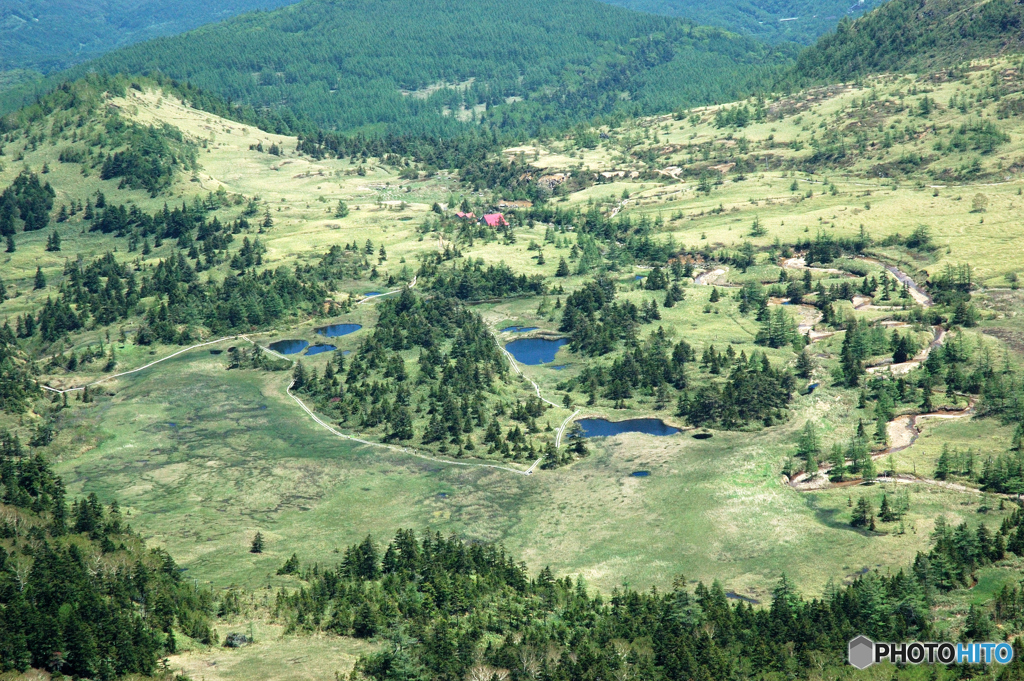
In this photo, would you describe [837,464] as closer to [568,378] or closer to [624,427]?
[624,427]

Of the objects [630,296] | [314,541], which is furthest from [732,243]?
[314,541]

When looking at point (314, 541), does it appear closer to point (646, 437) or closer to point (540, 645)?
point (540, 645)

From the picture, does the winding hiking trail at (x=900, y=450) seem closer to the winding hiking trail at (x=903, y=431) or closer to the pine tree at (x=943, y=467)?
the winding hiking trail at (x=903, y=431)

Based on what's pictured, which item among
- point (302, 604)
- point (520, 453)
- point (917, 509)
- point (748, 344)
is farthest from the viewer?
point (748, 344)

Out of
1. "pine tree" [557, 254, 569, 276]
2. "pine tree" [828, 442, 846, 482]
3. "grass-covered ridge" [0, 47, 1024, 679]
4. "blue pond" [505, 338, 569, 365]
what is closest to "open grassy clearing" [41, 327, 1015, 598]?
"grass-covered ridge" [0, 47, 1024, 679]

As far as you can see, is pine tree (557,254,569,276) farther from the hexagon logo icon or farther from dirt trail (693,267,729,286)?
the hexagon logo icon

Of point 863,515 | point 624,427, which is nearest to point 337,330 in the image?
point 624,427
